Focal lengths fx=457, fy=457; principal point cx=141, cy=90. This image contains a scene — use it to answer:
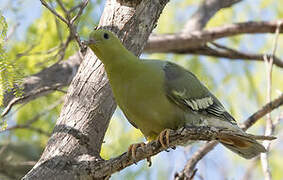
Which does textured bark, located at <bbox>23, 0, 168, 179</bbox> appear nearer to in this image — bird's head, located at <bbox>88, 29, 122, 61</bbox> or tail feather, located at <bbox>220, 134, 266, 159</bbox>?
bird's head, located at <bbox>88, 29, 122, 61</bbox>

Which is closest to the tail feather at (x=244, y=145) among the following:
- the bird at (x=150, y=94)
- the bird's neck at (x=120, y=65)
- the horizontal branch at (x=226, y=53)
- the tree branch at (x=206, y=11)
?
the bird at (x=150, y=94)

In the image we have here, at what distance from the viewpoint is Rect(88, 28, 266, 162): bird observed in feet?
11.3

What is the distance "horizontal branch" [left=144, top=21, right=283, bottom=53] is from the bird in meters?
2.48

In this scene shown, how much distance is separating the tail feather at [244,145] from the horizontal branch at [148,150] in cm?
26

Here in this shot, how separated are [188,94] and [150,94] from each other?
435 mm

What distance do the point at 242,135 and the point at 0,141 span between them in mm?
4256

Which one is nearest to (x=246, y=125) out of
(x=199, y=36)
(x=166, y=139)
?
(x=166, y=139)

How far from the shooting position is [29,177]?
10.5 ft

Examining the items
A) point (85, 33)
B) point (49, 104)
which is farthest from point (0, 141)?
point (85, 33)

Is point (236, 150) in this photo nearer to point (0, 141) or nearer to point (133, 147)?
point (133, 147)

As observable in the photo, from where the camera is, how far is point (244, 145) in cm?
372

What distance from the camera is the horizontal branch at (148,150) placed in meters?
3.04

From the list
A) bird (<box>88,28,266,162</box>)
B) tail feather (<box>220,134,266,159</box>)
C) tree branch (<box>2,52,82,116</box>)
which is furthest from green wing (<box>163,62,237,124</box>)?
tree branch (<box>2,52,82,116</box>)

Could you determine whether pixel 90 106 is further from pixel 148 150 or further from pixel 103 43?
pixel 148 150
